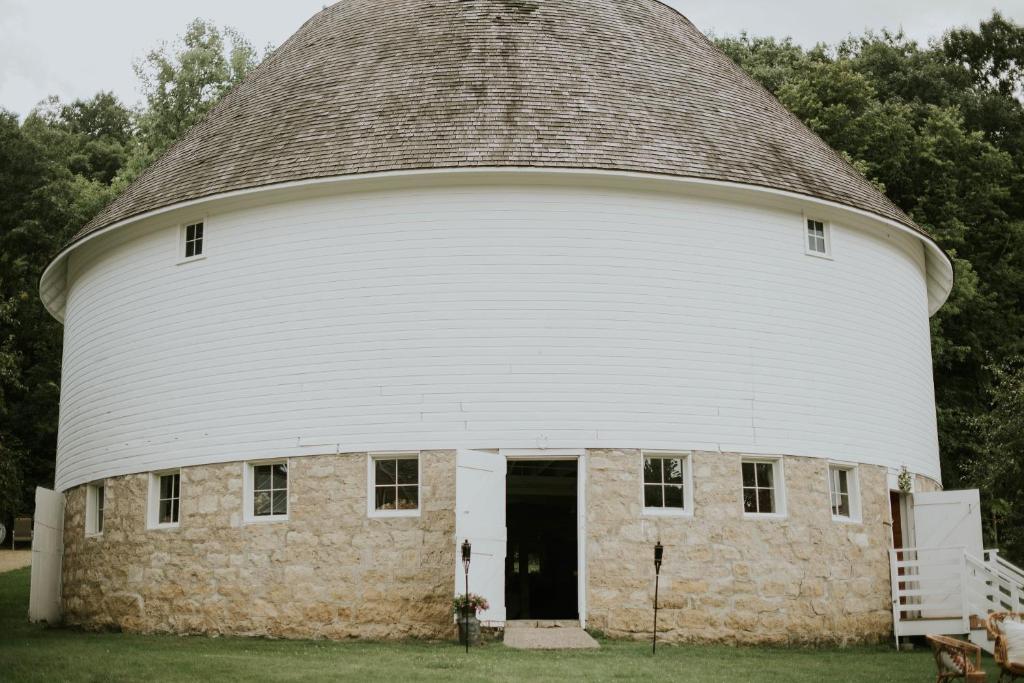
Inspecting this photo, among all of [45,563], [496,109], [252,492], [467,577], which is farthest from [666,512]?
[45,563]

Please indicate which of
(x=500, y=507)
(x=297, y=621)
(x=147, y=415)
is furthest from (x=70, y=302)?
(x=500, y=507)

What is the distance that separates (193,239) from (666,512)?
871 cm

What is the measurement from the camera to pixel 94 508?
20.0 meters

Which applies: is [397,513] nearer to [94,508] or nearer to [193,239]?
[193,239]

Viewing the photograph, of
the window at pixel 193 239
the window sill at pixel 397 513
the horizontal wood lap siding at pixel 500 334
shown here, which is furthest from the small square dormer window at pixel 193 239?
the window sill at pixel 397 513

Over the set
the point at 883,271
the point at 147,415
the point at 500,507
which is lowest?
the point at 500,507

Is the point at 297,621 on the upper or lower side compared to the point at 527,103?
lower

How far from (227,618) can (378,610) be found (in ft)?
7.72

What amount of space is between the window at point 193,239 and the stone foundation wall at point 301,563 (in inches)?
142

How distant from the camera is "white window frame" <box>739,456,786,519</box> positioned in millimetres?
17469

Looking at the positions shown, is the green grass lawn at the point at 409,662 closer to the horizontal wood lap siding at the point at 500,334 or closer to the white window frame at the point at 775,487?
the white window frame at the point at 775,487

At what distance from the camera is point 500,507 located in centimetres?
1664

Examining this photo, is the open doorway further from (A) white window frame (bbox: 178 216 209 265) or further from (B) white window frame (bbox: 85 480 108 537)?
(A) white window frame (bbox: 178 216 209 265)

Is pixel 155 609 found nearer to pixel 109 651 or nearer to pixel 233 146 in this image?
pixel 109 651
